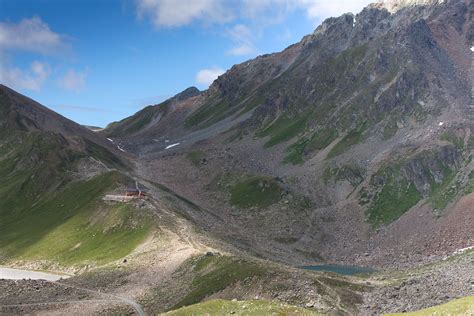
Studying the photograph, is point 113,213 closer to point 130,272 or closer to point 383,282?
point 130,272

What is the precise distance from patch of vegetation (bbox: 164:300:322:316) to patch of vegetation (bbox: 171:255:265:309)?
29.8 m

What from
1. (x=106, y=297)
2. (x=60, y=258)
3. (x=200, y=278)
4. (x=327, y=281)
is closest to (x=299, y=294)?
(x=327, y=281)

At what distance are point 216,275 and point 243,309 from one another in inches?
1484

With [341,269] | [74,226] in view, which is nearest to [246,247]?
[341,269]

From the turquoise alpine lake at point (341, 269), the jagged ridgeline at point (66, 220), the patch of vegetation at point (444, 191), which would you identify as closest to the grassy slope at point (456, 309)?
the jagged ridgeline at point (66, 220)

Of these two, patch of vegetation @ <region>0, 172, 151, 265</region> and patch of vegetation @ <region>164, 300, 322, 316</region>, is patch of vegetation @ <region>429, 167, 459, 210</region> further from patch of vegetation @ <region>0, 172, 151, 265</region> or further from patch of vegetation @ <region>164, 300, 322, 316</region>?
patch of vegetation @ <region>164, 300, 322, 316</region>

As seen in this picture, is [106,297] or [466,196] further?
[466,196]

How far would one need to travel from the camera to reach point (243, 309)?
57906mm

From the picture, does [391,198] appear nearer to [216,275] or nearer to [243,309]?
[216,275]

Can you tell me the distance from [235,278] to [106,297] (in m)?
24.2

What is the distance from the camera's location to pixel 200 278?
9631 centimetres

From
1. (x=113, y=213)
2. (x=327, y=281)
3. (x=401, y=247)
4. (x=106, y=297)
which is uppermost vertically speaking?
(x=113, y=213)

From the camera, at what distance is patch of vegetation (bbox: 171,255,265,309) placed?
90625 millimetres

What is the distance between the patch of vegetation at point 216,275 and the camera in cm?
9062
